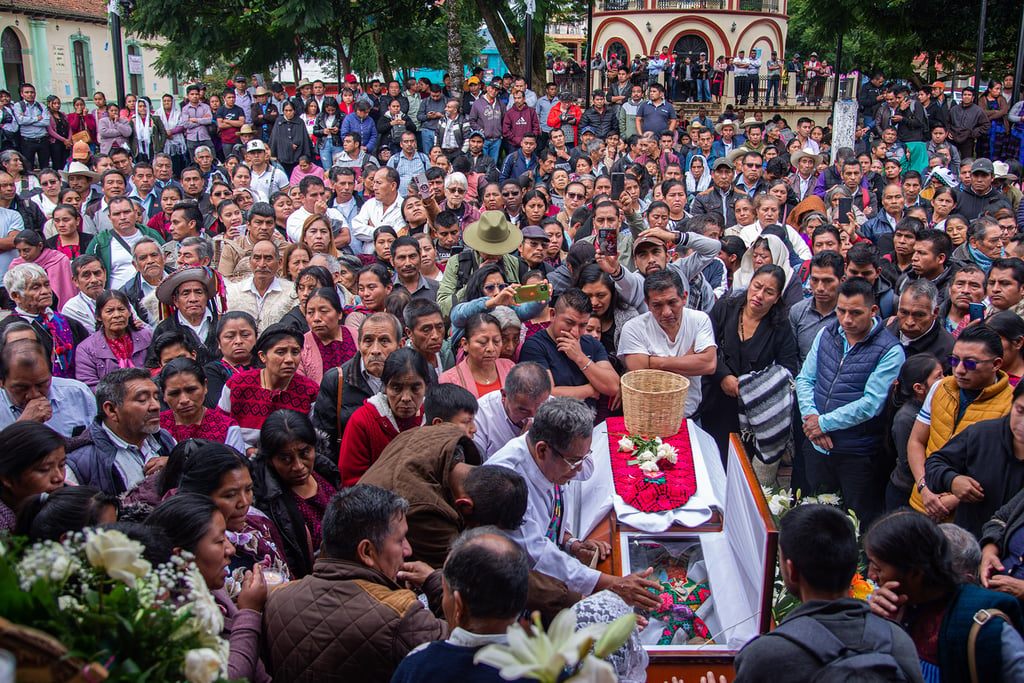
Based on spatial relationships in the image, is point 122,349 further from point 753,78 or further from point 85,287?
point 753,78

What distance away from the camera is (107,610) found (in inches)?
65.4

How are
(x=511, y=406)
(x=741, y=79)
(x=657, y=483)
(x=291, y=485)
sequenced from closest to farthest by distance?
(x=291, y=485), (x=657, y=483), (x=511, y=406), (x=741, y=79)

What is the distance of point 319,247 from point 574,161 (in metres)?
5.48

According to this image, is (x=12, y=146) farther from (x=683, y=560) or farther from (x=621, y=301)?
(x=683, y=560)

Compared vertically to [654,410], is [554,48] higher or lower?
higher

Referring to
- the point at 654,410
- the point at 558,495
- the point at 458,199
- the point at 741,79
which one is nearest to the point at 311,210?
the point at 458,199

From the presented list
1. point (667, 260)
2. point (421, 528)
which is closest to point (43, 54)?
point (667, 260)

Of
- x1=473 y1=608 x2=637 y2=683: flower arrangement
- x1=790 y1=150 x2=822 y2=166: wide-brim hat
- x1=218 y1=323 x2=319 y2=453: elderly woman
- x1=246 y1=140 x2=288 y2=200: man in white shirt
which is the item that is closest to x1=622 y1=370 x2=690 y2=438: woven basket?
x1=218 y1=323 x2=319 y2=453: elderly woman

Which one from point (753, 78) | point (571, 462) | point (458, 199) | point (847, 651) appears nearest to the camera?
point (847, 651)

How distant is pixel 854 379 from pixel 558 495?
207 cm

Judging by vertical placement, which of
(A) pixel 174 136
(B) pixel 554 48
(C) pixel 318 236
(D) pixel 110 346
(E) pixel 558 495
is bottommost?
(E) pixel 558 495

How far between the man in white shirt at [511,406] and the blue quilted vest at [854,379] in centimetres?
187

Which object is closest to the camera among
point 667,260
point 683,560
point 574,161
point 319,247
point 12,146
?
point 683,560

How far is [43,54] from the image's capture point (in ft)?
103
